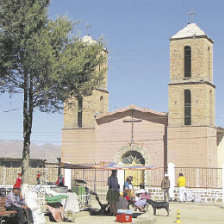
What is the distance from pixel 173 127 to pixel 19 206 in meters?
20.9

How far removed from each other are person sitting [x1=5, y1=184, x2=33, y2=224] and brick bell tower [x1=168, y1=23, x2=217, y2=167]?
65.1 ft

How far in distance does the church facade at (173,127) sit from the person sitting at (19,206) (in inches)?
731

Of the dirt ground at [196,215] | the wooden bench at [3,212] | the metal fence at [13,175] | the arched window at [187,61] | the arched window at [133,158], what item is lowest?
the dirt ground at [196,215]

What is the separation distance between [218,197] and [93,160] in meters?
11.2

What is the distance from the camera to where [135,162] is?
35.7 m

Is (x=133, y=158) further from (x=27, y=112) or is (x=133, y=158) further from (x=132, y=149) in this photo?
(x=27, y=112)

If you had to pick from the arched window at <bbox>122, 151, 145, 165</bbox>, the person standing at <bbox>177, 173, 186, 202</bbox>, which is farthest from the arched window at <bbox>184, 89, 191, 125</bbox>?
the person standing at <bbox>177, 173, 186, 202</bbox>

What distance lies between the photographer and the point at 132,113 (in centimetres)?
3616

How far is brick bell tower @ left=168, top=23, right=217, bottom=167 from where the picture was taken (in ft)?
109

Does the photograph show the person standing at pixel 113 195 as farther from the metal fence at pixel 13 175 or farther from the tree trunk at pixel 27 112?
the metal fence at pixel 13 175

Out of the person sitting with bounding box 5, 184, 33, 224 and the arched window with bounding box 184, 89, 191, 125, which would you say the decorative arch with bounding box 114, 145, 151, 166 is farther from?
the person sitting with bounding box 5, 184, 33, 224

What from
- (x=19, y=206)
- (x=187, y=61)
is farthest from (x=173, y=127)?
(x=19, y=206)

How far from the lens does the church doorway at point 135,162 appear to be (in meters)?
35.0

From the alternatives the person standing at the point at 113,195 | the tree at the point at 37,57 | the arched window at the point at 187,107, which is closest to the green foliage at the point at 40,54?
the tree at the point at 37,57
